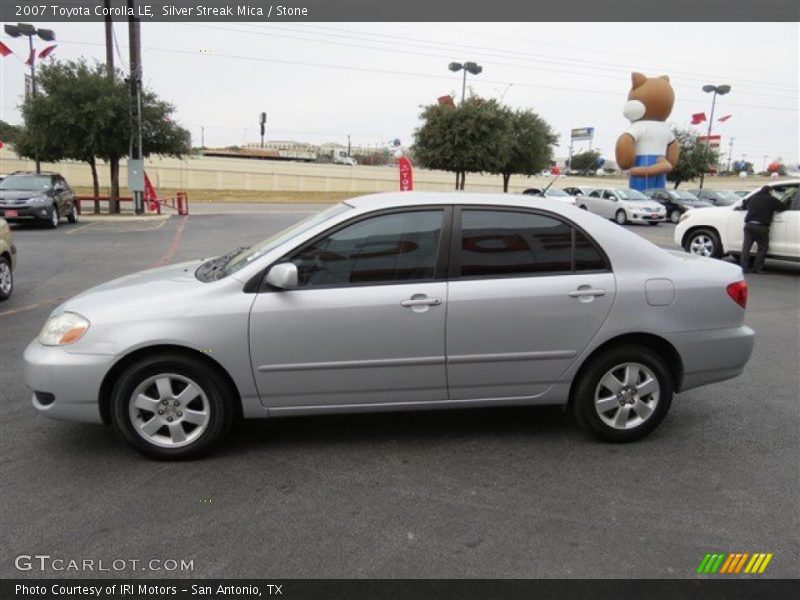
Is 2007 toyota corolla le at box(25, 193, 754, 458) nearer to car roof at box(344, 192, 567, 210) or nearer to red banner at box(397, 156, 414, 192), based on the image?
car roof at box(344, 192, 567, 210)

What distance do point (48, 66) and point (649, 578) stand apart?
84.1 feet

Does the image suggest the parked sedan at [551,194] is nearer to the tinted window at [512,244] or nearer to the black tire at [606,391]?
the tinted window at [512,244]

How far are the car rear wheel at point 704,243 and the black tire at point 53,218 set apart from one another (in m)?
17.0

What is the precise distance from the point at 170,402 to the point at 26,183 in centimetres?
1865

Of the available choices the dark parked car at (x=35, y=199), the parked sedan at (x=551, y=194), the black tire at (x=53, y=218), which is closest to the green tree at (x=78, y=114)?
the dark parked car at (x=35, y=199)

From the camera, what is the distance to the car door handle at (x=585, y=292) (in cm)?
394

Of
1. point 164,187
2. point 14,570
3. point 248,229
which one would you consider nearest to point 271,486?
point 14,570

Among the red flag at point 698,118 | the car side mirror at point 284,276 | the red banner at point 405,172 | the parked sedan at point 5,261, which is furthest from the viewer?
the red flag at point 698,118

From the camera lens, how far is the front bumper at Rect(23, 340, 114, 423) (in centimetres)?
365

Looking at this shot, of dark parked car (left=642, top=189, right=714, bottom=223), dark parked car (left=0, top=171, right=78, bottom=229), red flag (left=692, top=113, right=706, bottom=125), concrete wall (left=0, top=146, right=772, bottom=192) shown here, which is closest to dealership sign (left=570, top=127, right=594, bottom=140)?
concrete wall (left=0, top=146, right=772, bottom=192)

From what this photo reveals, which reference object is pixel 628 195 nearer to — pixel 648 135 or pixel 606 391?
pixel 648 135

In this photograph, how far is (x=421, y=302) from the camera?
3.79 meters

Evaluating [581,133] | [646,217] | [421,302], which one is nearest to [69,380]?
[421,302]

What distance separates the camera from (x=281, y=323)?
12.2ft
